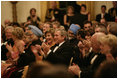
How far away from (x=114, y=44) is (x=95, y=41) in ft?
1.63

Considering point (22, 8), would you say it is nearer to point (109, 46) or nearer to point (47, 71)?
point (109, 46)

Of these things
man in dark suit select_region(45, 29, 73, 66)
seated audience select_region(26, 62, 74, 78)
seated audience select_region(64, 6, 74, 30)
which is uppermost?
seated audience select_region(64, 6, 74, 30)

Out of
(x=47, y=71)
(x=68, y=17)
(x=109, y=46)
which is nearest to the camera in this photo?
(x=47, y=71)

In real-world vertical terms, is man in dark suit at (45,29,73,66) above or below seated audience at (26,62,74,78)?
below

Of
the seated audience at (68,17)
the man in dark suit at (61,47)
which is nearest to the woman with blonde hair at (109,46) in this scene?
the man in dark suit at (61,47)

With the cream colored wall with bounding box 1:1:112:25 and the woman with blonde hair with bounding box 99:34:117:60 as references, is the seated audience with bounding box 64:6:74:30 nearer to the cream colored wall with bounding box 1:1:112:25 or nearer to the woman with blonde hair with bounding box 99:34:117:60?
the cream colored wall with bounding box 1:1:112:25

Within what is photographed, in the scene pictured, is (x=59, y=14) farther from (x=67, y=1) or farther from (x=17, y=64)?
(x=17, y=64)

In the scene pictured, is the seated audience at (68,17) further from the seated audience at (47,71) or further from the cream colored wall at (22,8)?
the seated audience at (47,71)

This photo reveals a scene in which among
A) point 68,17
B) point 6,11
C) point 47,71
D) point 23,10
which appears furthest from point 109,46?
point 23,10

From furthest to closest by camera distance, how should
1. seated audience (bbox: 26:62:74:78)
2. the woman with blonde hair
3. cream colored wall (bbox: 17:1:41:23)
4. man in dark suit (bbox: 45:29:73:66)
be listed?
cream colored wall (bbox: 17:1:41:23) → man in dark suit (bbox: 45:29:73:66) → the woman with blonde hair → seated audience (bbox: 26:62:74:78)

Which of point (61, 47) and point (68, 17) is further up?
point (68, 17)

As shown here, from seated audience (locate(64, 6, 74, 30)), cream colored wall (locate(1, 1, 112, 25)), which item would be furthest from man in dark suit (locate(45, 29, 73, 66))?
cream colored wall (locate(1, 1, 112, 25))

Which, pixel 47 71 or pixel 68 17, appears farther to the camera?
pixel 68 17

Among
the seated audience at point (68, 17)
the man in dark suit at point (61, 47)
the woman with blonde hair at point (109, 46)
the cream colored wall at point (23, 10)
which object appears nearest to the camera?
the woman with blonde hair at point (109, 46)
